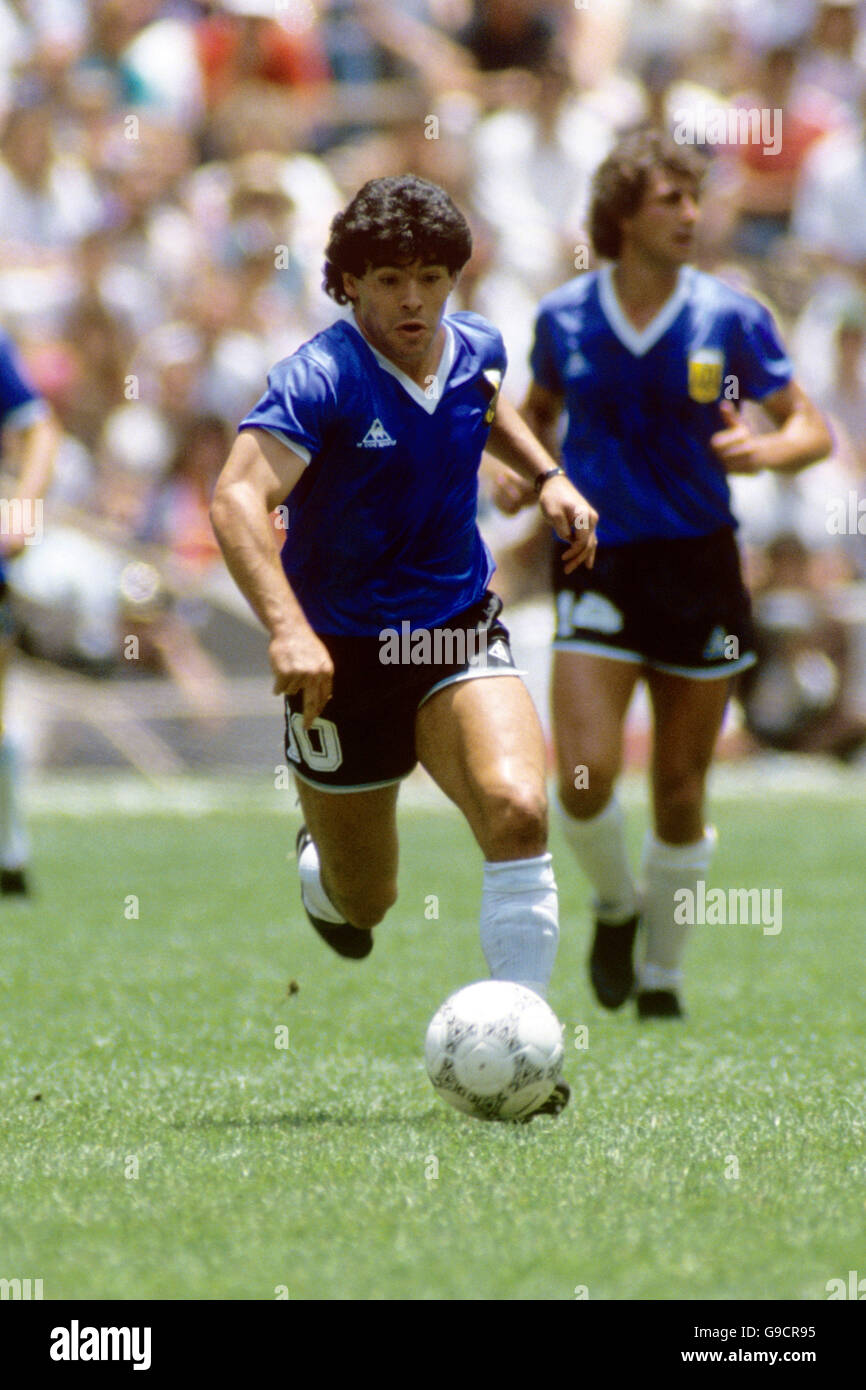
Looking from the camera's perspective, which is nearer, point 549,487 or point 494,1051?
point 494,1051

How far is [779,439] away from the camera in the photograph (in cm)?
643

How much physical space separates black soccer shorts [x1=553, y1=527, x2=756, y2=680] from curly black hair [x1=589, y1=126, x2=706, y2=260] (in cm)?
94

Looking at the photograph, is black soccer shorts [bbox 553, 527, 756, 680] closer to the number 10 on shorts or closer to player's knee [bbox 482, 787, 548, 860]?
the number 10 on shorts

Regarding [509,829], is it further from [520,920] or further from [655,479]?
[655,479]

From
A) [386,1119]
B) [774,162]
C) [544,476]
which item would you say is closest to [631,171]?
[544,476]

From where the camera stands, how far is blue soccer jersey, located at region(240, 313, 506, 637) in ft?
16.2

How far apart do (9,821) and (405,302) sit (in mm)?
4668

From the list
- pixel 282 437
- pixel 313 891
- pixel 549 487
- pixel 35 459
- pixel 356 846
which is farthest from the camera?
pixel 35 459

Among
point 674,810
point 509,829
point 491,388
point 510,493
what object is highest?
point 491,388

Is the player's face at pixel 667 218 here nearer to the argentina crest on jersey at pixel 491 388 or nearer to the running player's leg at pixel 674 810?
the running player's leg at pixel 674 810

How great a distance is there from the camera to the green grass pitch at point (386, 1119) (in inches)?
144

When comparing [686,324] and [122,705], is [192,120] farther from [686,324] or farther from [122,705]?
[686,324]
